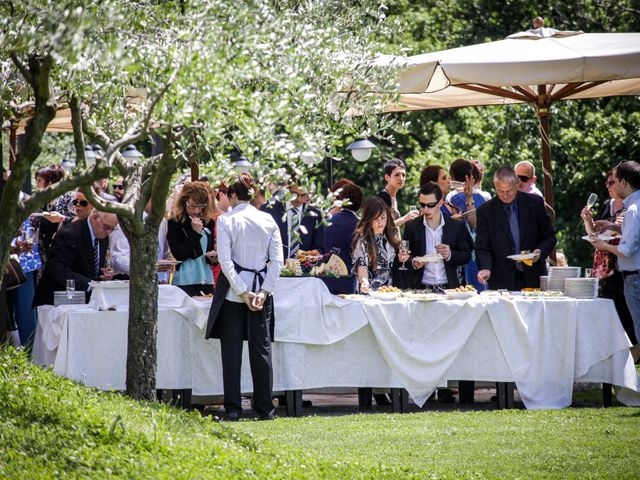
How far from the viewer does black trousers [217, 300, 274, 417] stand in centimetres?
957

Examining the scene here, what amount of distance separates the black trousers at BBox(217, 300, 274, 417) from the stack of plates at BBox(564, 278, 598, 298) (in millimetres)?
2914

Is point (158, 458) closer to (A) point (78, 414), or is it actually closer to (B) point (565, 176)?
(A) point (78, 414)

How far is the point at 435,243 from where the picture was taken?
11008 mm

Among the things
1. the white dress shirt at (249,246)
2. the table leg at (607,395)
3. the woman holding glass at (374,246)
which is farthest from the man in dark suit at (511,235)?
the white dress shirt at (249,246)

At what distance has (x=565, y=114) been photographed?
2327 centimetres

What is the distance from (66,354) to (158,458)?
3.20m

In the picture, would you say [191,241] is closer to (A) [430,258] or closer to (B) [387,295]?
(B) [387,295]

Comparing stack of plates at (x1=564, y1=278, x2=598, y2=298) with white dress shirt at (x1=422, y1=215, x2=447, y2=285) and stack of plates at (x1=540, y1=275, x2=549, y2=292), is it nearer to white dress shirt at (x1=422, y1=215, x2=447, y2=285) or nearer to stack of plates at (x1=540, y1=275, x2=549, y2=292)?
stack of plates at (x1=540, y1=275, x2=549, y2=292)

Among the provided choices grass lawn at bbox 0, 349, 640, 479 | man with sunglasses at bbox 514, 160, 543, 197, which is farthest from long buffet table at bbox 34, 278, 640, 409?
man with sunglasses at bbox 514, 160, 543, 197

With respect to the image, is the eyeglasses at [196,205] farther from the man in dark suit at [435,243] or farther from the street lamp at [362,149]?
the street lamp at [362,149]

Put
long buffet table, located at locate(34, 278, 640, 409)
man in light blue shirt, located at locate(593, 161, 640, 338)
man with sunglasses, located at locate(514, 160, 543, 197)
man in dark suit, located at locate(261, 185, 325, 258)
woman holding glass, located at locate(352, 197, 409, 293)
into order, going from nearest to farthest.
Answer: long buffet table, located at locate(34, 278, 640, 409) < man in light blue shirt, located at locate(593, 161, 640, 338) < woman holding glass, located at locate(352, 197, 409, 293) < man in dark suit, located at locate(261, 185, 325, 258) < man with sunglasses, located at locate(514, 160, 543, 197)

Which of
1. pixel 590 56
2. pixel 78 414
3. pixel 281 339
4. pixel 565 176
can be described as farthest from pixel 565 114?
pixel 78 414

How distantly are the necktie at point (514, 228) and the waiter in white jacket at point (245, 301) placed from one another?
2.71 meters

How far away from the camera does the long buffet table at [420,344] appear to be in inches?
392
